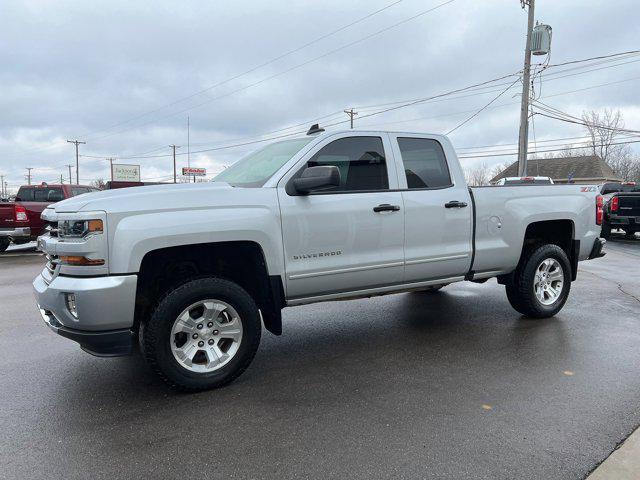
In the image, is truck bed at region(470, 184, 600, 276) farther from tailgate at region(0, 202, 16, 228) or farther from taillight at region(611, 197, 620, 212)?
tailgate at region(0, 202, 16, 228)

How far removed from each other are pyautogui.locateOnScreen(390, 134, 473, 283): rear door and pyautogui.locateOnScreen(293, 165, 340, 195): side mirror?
1.00m

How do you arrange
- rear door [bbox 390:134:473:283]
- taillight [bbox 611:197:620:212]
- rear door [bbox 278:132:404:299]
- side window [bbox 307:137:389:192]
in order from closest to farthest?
rear door [bbox 278:132:404:299] → side window [bbox 307:137:389:192] → rear door [bbox 390:134:473:283] → taillight [bbox 611:197:620:212]

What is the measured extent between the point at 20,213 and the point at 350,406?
11.5m

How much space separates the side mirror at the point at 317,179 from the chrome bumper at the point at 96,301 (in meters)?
1.41

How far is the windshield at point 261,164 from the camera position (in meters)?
4.12

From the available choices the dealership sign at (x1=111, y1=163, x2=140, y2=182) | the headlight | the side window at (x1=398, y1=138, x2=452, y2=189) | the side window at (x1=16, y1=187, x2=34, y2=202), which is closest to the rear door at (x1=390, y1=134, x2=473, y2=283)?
the side window at (x1=398, y1=138, x2=452, y2=189)

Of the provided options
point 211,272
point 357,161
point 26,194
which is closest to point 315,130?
point 357,161

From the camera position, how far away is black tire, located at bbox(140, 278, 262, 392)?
3.38 m

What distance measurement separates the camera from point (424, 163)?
15.6 ft

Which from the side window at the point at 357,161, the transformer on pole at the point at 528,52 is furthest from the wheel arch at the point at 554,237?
the transformer on pole at the point at 528,52

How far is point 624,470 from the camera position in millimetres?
2602

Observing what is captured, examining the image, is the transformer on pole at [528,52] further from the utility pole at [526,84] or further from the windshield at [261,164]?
the windshield at [261,164]

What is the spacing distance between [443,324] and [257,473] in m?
3.37

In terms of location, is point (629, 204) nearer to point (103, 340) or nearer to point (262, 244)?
point (262, 244)
